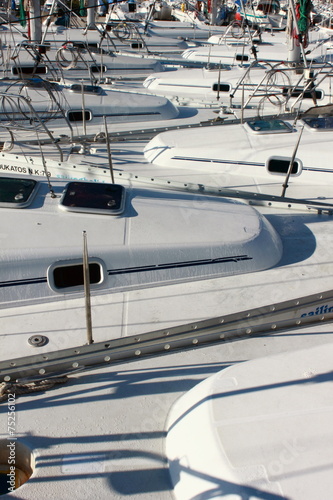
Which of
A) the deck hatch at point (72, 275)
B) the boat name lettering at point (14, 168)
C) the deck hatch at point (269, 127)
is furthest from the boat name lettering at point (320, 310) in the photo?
the boat name lettering at point (14, 168)

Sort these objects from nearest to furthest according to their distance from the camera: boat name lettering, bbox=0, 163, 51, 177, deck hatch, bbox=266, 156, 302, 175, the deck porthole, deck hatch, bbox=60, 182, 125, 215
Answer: the deck porthole, deck hatch, bbox=60, 182, 125, 215, deck hatch, bbox=266, 156, 302, 175, boat name lettering, bbox=0, 163, 51, 177

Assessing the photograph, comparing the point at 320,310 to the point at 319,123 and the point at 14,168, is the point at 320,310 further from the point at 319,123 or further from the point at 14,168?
the point at 14,168

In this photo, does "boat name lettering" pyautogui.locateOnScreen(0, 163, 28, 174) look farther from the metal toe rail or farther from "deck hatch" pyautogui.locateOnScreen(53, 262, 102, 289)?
the metal toe rail

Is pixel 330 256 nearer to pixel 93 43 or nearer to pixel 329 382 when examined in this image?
pixel 329 382

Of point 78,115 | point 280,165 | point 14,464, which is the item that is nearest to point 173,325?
point 14,464

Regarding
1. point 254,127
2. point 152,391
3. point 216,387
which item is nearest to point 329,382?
point 216,387

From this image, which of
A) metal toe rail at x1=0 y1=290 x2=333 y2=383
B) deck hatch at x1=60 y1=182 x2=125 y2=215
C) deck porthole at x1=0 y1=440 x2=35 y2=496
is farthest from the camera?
deck hatch at x1=60 y1=182 x2=125 y2=215

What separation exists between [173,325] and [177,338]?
0.87 feet

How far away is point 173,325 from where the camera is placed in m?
4.82

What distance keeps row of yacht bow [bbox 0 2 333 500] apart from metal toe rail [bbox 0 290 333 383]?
12 millimetres

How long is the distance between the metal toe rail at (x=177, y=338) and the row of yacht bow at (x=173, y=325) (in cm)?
1

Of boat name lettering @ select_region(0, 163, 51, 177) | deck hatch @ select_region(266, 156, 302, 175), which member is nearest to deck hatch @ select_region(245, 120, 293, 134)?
deck hatch @ select_region(266, 156, 302, 175)

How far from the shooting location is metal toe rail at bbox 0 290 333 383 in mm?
4195

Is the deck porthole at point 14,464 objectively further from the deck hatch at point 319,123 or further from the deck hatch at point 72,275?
the deck hatch at point 319,123
